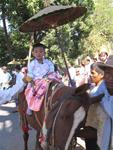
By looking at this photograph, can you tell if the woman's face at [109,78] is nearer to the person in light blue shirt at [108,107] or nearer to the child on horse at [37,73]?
the person in light blue shirt at [108,107]

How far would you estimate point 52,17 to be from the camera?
23.9 feet

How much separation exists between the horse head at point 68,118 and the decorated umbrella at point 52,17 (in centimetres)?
222

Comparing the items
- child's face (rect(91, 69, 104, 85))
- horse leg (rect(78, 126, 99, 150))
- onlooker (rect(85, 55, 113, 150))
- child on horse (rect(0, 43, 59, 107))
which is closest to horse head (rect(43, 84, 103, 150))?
onlooker (rect(85, 55, 113, 150))

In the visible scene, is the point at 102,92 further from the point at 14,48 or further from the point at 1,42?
the point at 1,42

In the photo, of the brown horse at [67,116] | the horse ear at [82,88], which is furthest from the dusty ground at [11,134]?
the horse ear at [82,88]

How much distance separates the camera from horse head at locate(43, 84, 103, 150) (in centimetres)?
435

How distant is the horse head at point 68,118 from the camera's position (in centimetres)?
435

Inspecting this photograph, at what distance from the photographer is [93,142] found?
545 centimetres

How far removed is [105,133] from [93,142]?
111 cm

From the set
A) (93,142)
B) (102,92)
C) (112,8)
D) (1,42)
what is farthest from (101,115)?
(112,8)

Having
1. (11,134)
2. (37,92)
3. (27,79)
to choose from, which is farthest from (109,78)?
(11,134)

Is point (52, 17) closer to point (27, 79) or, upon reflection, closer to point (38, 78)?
point (38, 78)

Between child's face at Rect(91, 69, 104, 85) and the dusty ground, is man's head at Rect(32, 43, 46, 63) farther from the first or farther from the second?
the dusty ground

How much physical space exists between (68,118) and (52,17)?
3178mm
